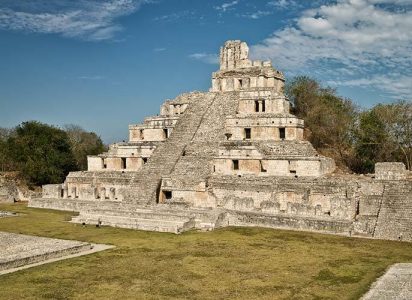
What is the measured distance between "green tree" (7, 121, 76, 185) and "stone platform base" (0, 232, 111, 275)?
1964 cm

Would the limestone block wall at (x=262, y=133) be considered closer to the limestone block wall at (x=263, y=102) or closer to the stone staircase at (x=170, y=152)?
the limestone block wall at (x=263, y=102)

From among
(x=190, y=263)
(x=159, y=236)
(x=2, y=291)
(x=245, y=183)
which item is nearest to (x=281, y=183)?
(x=245, y=183)

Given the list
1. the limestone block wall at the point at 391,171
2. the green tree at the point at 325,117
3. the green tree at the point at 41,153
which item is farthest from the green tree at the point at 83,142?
the limestone block wall at the point at 391,171

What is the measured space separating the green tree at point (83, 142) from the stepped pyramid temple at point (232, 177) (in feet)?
71.5

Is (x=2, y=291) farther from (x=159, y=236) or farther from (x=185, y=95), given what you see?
(x=185, y=95)

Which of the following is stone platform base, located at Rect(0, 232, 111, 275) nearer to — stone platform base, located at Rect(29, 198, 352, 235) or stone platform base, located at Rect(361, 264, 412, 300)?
stone platform base, located at Rect(29, 198, 352, 235)

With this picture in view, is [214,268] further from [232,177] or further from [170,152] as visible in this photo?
[170,152]

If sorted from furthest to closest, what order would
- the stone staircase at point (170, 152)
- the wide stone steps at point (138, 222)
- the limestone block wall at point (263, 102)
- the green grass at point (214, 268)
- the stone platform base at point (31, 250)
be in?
the limestone block wall at point (263, 102) < the stone staircase at point (170, 152) < the wide stone steps at point (138, 222) < the stone platform base at point (31, 250) < the green grass at point (214, 268)

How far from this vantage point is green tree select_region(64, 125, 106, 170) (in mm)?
54088

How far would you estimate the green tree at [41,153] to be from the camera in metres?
38.3

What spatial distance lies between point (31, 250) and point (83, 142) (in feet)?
162

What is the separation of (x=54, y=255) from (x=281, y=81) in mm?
20087

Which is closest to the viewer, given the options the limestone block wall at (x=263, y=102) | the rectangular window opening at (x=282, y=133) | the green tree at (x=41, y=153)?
the rectangular window opening at (x=282, y=133)

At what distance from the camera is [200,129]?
98.8 feet
